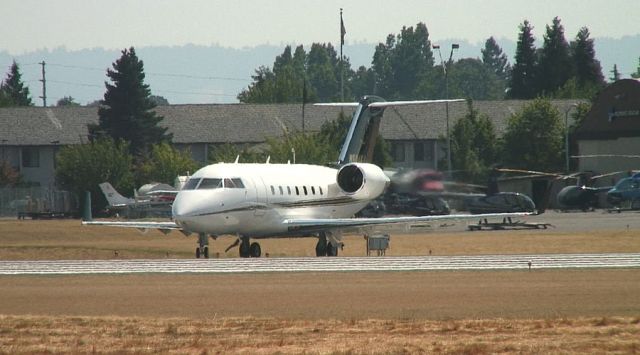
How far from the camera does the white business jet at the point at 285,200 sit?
5000cm

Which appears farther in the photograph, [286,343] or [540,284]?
[540,284]

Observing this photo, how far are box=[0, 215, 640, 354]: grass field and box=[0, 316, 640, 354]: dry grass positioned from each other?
2cm

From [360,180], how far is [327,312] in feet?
90.7

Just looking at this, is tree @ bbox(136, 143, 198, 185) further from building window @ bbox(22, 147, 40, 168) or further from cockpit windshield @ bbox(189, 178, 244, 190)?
cockpit windshield @ bbox(189, 178, 244, 190)

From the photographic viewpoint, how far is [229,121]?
13512 centimetres

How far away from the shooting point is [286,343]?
992 inches

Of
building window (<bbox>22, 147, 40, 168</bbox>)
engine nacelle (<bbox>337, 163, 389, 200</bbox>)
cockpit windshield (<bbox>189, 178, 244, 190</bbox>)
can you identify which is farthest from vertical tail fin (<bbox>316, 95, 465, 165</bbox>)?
building window (<bbox>22, 147, 40, 168</bbox>)

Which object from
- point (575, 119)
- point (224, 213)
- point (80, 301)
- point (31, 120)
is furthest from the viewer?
point (31, 120)

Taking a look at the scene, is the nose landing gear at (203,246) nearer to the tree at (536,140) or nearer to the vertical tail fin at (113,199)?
the vertical tail fin at (113,199)

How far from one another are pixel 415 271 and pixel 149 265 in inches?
372

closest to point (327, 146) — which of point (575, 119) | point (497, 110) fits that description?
point (575, 119)

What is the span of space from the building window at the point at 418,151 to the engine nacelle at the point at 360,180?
249ft

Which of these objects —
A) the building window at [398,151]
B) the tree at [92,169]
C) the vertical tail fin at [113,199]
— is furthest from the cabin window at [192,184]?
the building window at [398,151]

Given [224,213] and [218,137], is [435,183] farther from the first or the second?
[218,137]
